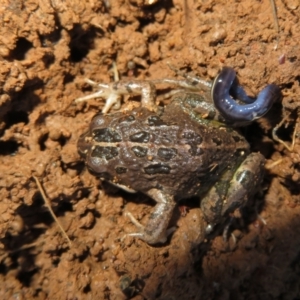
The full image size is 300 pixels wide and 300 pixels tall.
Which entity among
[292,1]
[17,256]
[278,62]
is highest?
[292,1]

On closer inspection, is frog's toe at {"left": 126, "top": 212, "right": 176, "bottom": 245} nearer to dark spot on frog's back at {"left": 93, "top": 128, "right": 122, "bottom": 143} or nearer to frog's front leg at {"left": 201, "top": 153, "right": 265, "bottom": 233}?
frog's front leg at {"left": 201, "top": 153, "right": 265, "bottom": 233}

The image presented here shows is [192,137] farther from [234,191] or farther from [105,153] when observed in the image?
[105,153]

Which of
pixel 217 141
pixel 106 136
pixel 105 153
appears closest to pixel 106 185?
pixel 105 153

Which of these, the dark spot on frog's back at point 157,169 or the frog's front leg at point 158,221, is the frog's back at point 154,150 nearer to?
the dark spot on frog's back at point 157,169

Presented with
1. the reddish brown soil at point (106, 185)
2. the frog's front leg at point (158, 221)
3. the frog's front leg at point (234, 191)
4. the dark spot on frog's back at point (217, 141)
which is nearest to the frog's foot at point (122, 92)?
the reddish brown soil at point (106, 185)

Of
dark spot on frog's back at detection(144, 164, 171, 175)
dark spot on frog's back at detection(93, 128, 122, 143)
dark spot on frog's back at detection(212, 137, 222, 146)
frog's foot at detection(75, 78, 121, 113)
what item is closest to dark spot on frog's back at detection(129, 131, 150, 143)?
dark spot on frog's back at detection(93, 128, 122, 143)

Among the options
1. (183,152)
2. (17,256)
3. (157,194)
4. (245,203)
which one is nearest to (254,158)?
(245,203)

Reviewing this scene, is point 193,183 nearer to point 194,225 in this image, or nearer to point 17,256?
point 194,225
